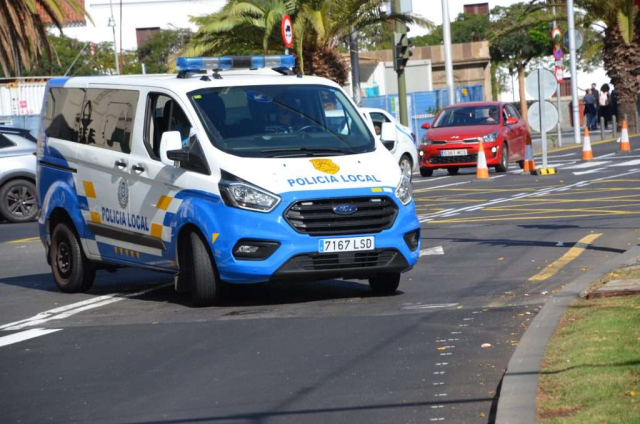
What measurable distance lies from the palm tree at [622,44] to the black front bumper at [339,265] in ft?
118

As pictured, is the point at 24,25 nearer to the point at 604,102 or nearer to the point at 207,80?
the point at 604,102

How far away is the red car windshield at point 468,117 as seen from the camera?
94.9ft

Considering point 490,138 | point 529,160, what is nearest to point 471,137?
point 490,138

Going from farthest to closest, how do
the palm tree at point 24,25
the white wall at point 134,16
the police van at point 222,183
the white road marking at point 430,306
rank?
the white wall at point 134,16 → the palm tree at point 24,25 → the police van at point 222,183 → the white road marking at point 430,306

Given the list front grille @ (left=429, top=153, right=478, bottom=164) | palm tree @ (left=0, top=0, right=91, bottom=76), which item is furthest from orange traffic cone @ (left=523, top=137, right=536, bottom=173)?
palm tree @ (left=0, top=0, right=91, bottom=76)

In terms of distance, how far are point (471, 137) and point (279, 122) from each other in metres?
17.1

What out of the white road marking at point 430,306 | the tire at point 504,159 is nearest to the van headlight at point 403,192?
the white road marking at point 430,306

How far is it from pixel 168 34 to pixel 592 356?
7326 cm

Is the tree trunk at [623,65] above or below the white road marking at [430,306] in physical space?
above

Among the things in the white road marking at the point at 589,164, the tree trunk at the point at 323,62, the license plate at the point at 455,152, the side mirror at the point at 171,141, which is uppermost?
the tree trunk at the point at 323,62

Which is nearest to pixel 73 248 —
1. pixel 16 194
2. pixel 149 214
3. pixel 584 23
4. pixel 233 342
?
pixel 149 214

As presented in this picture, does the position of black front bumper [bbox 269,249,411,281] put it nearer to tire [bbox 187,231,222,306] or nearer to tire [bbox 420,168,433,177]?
tire [bbox 187,231,222,306]

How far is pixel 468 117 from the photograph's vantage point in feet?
96.1

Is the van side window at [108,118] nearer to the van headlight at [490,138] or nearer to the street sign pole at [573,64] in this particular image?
the van headlight at [490,138]
